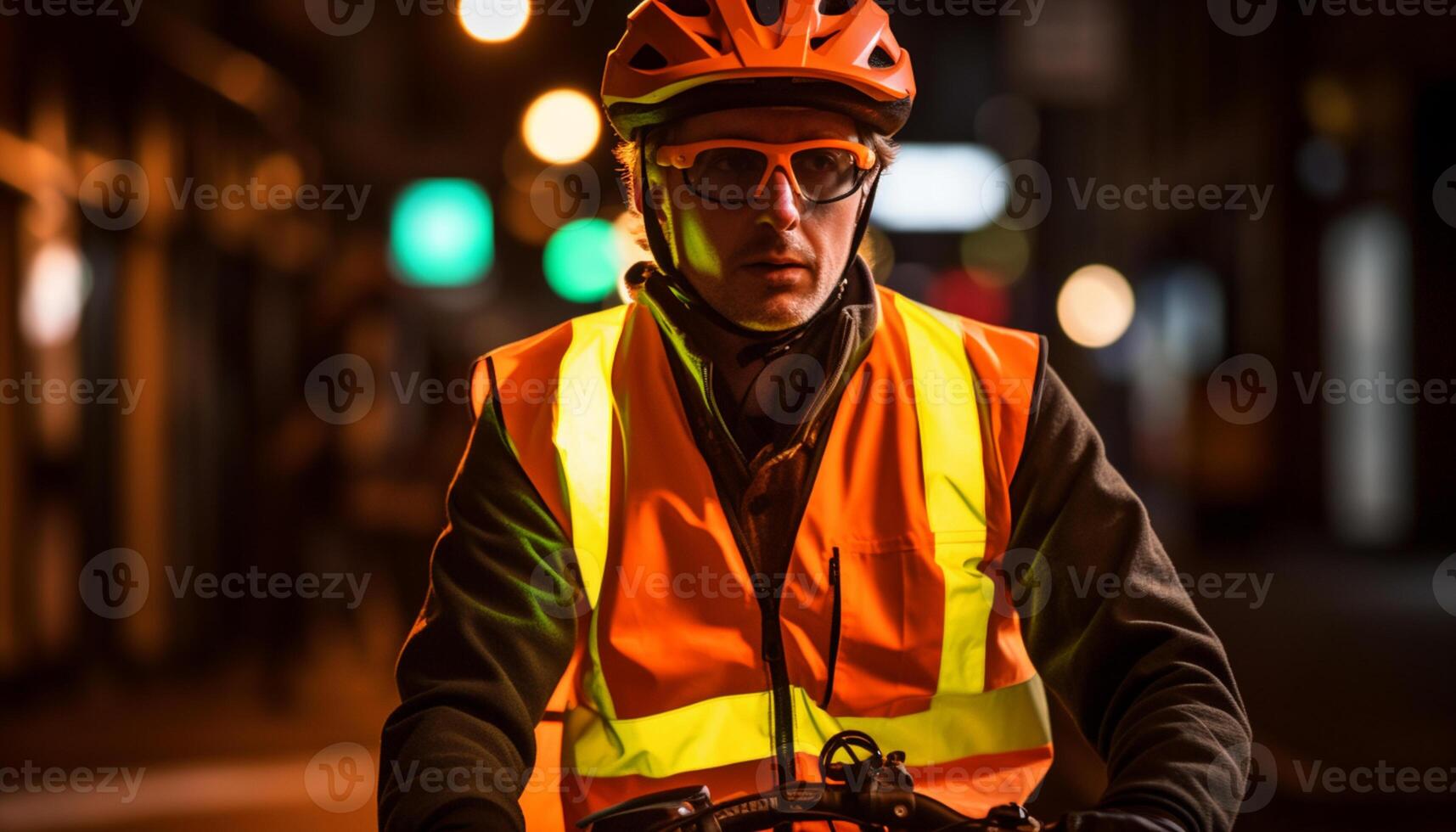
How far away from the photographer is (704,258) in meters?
2.72

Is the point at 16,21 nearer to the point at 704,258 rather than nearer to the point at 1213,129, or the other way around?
the point at 704,258

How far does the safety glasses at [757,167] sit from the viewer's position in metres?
2.62

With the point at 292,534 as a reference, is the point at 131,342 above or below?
above

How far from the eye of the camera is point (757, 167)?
2.63 m

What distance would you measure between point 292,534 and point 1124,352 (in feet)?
69.9

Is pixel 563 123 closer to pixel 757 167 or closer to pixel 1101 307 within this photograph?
pixel 757 167

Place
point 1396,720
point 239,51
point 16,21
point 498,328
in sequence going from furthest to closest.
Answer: point 498,328, point 239,51, point 16,21, point 1396,720

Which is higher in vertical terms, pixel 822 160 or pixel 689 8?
pixel 689 8

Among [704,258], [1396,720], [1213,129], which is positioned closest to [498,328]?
[1213,129]
